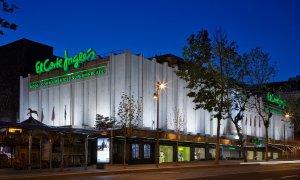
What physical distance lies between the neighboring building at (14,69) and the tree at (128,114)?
24915 millimetres

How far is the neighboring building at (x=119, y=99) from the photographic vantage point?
5078 cm

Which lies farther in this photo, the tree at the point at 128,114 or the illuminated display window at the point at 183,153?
the illuminated display window at the point at 183,153

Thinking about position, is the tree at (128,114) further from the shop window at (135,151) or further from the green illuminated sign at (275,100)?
the green illuminated sign at (275,100)

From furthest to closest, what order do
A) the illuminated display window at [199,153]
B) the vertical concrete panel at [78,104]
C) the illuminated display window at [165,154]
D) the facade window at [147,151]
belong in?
the illuminated display window at [199,153], the vertical concrete panel at [78,104], the illuminated display window at [165,154], the facade window at [147,151]

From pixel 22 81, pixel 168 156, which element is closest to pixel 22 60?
pixel 22 81

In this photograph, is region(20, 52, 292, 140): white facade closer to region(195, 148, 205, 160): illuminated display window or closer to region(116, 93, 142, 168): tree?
region(116, 93, 142, 168): tree

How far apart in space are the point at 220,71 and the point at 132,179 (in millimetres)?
29951

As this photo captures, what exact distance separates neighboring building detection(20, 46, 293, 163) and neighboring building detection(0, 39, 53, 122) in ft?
11.0

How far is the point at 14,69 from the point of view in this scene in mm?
69625

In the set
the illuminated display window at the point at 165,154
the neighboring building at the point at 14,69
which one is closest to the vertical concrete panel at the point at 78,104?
the illuminated display window at the point at 165,154

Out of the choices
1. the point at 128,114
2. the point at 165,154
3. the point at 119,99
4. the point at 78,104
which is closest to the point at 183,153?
the point at 165,154

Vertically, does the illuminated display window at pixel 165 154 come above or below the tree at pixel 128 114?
below

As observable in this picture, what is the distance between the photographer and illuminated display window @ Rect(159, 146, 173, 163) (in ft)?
178

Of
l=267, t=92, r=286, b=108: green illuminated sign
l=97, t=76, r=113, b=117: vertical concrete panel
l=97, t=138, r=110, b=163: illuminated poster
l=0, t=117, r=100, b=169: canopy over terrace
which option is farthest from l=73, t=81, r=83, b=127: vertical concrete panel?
l=267, t=92, r=286, b=108: green illuminated sign
